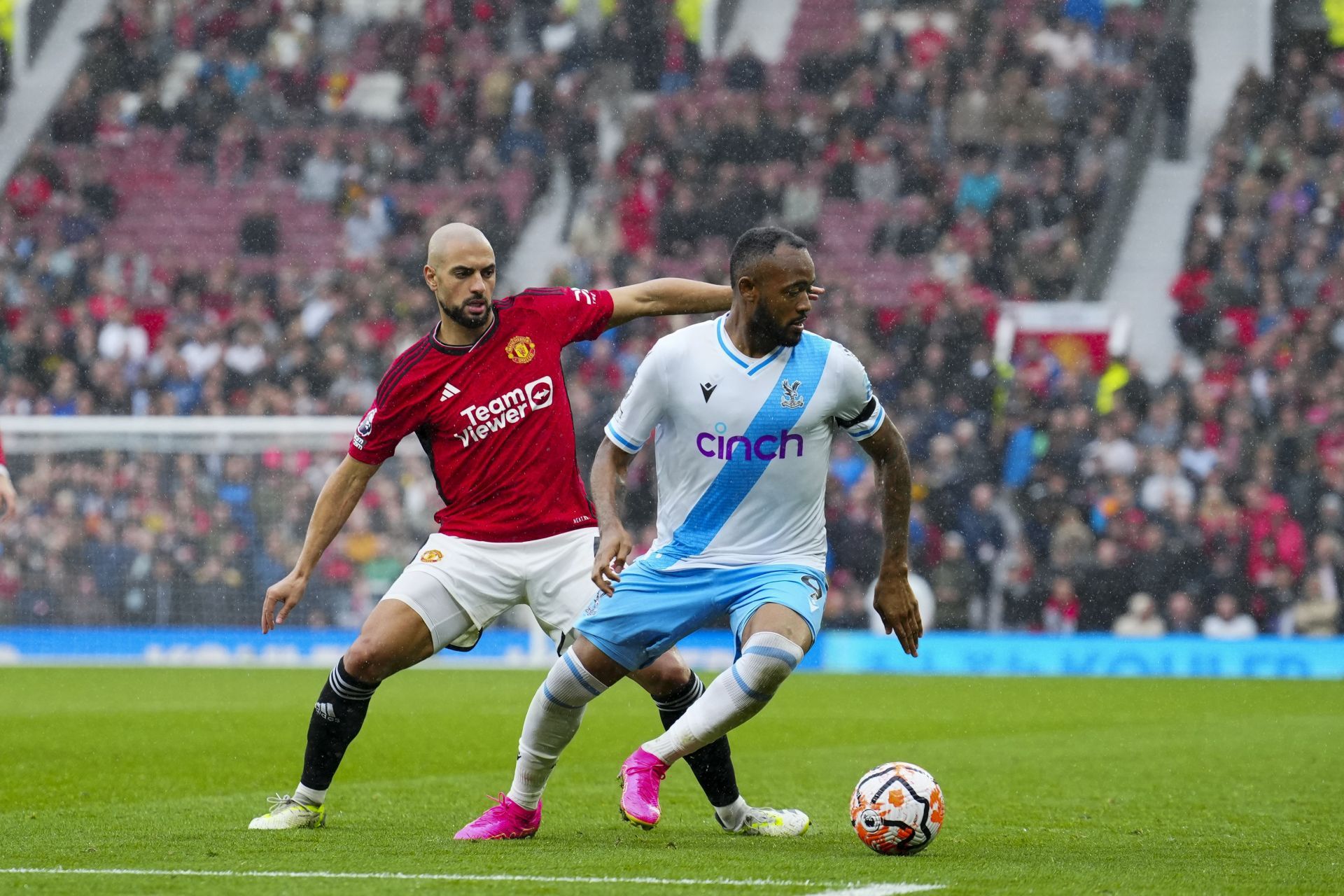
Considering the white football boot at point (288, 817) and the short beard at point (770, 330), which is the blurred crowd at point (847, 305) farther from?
the short beard at point (770, 330)

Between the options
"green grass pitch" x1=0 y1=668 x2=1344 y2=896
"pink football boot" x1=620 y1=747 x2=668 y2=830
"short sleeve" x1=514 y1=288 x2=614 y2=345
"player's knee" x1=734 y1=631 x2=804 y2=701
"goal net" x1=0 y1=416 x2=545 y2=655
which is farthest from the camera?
"goal net" x1=0 y1=416 x2=545 y2=655

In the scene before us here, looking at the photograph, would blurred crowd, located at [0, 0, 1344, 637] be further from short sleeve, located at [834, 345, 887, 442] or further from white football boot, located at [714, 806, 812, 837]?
short sleeve, located at [834, 345, 887, 442]

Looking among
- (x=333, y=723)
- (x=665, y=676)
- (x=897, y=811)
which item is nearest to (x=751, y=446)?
(x=665, y=676)

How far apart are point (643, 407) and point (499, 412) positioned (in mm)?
794

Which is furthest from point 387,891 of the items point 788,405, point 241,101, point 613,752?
point 241,101

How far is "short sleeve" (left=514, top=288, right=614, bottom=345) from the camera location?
25.0 feet

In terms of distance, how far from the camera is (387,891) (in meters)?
5.37

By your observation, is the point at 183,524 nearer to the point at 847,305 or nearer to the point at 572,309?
the point at 847,305

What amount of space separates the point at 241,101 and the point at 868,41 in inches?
369

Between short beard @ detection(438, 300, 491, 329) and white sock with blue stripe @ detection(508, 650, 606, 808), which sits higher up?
short beard @ detection(438, 300, 491, 329)

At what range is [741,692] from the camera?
649 centimetres

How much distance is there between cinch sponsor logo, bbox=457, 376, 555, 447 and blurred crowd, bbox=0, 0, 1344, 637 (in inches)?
475

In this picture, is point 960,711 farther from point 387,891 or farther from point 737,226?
point 737,226

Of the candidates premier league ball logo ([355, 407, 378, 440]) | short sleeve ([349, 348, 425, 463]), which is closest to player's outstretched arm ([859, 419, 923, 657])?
short sleeve ([349, 348, 425, 463])
